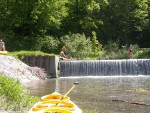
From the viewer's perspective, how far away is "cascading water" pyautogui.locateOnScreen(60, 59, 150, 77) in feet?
105

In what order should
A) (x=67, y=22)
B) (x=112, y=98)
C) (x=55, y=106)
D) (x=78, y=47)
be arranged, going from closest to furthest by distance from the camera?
(x=55, y=106), (x=112, y=98), (x=78, y=47), (x=67, y=22)

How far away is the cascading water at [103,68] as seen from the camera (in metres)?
32.0

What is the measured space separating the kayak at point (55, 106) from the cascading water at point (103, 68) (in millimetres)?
20237

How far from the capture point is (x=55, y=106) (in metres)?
9.98

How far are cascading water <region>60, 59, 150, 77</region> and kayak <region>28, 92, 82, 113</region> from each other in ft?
Result: 66.4

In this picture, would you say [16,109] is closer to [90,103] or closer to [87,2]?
[90,103]

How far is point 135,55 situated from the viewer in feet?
132

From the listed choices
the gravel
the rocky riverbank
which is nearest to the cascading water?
the rocky riverbank

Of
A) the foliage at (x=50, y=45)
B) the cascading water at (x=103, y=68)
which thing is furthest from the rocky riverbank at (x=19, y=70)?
the foliage at (x=50, y=45)

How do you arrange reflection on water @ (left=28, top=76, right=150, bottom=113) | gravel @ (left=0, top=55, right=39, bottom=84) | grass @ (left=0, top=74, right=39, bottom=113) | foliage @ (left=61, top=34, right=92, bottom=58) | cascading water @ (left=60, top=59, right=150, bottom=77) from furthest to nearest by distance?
foliage @ (left=61, top=34, right=92, bottom=58), cascading water @ (left=60, top=59, right=150, bottom=77), gravel @ (left=0, top=55, right=39, bottom=84), reflection on water @ (left=28, top=76, right=150, bottom=113), grass @ (left=0, top=74, right=39, bottom=113)

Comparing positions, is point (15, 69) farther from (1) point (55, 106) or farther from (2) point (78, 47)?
(1) point (55, 106)

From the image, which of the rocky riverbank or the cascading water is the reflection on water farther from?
the cascading water

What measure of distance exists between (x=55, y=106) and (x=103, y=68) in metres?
22.8

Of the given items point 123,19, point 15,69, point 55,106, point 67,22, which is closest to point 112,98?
point 55,106
